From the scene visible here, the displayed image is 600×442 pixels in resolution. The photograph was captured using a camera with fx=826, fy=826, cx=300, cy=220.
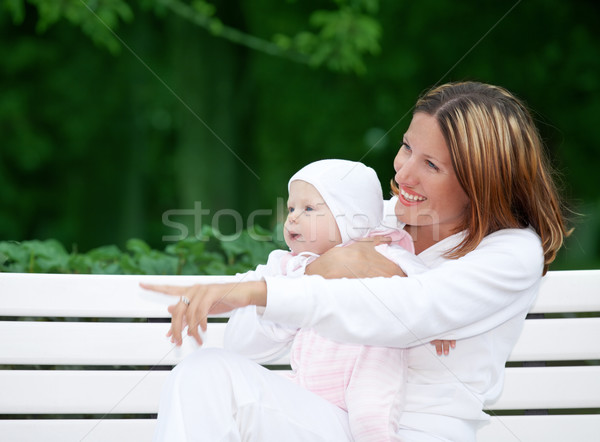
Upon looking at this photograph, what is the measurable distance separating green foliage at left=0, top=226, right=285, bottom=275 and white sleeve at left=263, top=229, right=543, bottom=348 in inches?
51.5

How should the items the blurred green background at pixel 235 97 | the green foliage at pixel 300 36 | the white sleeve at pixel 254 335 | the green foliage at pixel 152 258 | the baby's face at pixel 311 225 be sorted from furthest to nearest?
the blurred green background at pixel 235 97 < the green foliage at pixel 300 36 < the green foliage at pixel 152 258 < the baby's face at pixel 311 225 < the white sleeve at pixel 254 335

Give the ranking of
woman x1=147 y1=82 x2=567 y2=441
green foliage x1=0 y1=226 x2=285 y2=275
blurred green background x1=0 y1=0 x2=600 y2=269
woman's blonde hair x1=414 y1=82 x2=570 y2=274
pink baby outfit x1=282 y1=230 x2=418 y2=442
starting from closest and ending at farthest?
1. woman x1=147 y1=82 x2=567 y2=441
2. pink baby outfit x1=282 y1=230 x2=418 y2=442
3. woman's blonde hair x1=414 y1=82 x2=570 y2=274
4. green foliage x1=0 y1=226 x2=285 y2=275
5. blurred green background x1=0 y1=0 x2=600 y2=269

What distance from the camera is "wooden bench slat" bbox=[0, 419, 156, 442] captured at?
9.13ft

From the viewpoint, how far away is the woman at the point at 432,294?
1.97 meters

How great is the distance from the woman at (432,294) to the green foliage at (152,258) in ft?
3.15

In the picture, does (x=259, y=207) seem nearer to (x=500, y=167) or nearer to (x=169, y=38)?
(x=169, y=38)

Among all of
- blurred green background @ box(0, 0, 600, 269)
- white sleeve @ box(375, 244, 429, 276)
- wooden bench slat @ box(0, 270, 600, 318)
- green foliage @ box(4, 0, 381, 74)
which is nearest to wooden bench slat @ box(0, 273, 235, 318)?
wooden bench slat @ box(0, 270, 600, 318)

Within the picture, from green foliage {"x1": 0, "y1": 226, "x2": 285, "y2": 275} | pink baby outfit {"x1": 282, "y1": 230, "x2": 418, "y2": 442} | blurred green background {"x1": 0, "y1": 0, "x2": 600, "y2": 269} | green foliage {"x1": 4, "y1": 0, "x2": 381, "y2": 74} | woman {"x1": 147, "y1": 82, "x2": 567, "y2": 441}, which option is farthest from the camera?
blurred green background {"x1": 0, "y1": 0, "x2": 600, "y2": 269}

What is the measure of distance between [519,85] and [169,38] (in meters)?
4.05

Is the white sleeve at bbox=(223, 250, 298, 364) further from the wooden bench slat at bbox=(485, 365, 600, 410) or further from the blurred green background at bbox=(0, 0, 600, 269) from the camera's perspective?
the blurred green background at bbox=(0, 0, 600, 269)

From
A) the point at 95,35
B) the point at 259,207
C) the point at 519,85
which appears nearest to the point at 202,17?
the point at 95,35

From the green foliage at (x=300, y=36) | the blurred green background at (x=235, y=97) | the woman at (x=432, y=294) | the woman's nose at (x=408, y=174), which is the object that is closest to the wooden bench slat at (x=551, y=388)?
the woman at (x=432, y=294)

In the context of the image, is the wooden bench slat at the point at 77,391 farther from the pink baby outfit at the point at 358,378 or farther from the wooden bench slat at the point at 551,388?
the wooden bench slat at the point at 551,388

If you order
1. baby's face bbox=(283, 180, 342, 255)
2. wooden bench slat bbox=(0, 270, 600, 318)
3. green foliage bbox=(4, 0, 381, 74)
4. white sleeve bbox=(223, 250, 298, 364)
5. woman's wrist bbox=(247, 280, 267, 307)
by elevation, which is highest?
green foliage bbox=(4, 0, 381, 74)
